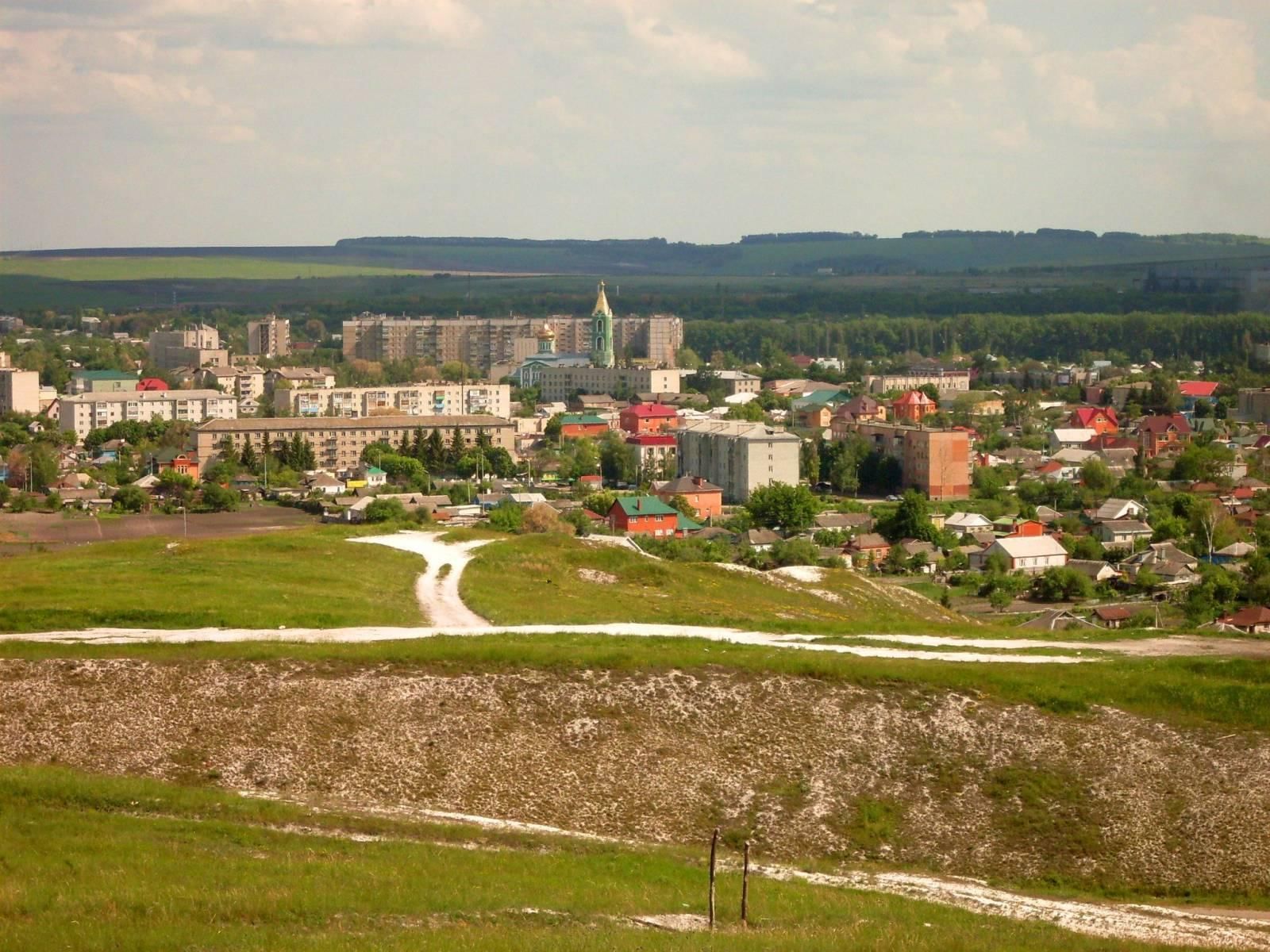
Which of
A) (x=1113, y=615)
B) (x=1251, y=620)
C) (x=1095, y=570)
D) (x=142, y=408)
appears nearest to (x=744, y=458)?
(x=1095, y=570)

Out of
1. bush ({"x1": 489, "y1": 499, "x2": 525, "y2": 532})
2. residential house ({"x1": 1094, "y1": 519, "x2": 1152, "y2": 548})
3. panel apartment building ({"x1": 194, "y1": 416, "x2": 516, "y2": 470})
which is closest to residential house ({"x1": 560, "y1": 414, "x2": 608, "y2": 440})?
panel apartment building ({"x1": 194, "y1": 416, "x2": 516, "y2": 470})

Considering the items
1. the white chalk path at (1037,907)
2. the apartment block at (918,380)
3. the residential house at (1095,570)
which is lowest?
the residential house at (1095,570)

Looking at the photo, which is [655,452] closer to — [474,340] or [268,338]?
[474,340]

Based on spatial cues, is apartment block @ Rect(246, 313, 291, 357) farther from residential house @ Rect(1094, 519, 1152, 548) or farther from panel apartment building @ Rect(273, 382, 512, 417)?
residential house @ Rect(1094, 519, 1152, 548)

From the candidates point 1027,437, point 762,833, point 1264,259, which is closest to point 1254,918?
point 762,833

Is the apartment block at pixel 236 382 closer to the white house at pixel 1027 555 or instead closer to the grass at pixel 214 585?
the white house at pixel 1027 555

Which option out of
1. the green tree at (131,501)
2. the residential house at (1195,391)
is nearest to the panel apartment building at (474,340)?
the residential house at (1195,391)
